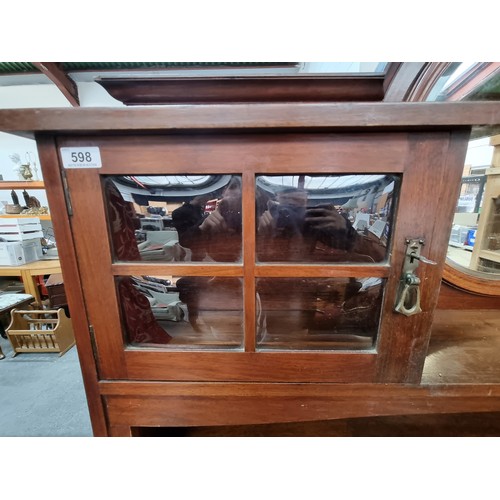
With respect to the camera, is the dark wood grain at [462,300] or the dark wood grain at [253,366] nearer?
the dark wood grain at [253,366]

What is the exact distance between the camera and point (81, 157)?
0.41m

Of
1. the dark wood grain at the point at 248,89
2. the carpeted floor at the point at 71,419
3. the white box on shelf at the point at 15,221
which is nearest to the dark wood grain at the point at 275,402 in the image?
the carpeted floor at the point at 71,419

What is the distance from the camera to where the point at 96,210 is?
43 cm

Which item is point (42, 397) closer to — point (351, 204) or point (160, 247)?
point (160, 247)

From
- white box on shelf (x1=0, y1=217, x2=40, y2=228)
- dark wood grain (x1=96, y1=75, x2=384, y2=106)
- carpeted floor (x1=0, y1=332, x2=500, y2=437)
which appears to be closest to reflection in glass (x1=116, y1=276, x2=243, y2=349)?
carpeted floor (x1=0, y1=332, x2=500, y2=437)

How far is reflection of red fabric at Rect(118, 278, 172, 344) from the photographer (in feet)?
1.63

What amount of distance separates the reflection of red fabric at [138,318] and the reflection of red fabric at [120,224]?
0.06 metres

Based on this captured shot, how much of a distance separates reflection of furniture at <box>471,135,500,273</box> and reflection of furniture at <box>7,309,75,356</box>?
7.10 ft

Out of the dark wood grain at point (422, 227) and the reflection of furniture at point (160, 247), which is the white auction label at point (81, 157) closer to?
the reflection of furniture at point (160, 247)

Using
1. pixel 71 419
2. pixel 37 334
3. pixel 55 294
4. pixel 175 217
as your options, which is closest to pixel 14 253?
pixel 55 294

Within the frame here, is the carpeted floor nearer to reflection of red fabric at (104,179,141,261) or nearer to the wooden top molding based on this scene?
reflection of red fabric at (104,179,141,261)

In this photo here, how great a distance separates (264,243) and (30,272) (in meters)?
2.16

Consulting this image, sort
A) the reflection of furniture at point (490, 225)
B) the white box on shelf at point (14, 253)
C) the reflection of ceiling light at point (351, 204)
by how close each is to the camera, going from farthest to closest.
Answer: the white box on shelf at point (14, 253), the reflection of furniture at point (490, 225), the reflection of ceiling light at point (351, 204)

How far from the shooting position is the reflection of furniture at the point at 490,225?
30.7 inches
